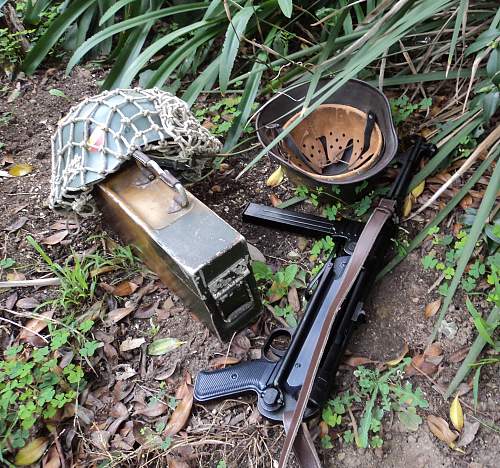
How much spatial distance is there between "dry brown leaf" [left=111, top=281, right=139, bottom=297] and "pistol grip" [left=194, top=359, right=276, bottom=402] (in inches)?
15.4

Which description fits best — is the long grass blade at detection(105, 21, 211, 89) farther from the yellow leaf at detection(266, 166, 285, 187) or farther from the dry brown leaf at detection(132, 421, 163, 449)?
the dry brown leaf at detection(132, 421, 163, 449)

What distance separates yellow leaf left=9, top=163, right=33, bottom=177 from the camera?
6.61 feet

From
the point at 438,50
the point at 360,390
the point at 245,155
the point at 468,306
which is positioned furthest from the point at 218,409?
the point at 438,50

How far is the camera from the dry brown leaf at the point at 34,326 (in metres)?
1.59

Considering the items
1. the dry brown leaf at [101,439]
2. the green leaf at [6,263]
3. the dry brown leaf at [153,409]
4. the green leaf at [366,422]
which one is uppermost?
the green leaf at [366,422]

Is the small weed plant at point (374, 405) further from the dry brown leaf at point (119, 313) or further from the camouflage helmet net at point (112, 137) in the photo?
the camouflage helmet net at point (112, 137)

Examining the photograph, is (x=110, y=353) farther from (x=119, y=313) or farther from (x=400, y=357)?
(x=400, y=357)

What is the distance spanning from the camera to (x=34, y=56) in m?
2.36

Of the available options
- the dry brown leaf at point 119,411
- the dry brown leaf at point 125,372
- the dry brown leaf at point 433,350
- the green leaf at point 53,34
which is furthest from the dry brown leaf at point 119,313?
the green leaf at point 53,34

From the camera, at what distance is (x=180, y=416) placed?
56.2 inches

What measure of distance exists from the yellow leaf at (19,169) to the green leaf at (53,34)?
0.57 meters

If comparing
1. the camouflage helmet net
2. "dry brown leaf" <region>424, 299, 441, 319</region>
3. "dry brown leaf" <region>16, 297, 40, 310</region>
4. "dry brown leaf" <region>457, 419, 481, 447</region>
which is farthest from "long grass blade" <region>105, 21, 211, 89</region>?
"dry brown leaf" <region>457, 419, 481, 447</region>

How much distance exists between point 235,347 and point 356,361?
1.12 ft

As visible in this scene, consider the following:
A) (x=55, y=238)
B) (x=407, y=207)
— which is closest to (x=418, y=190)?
(x=407, y=207)
